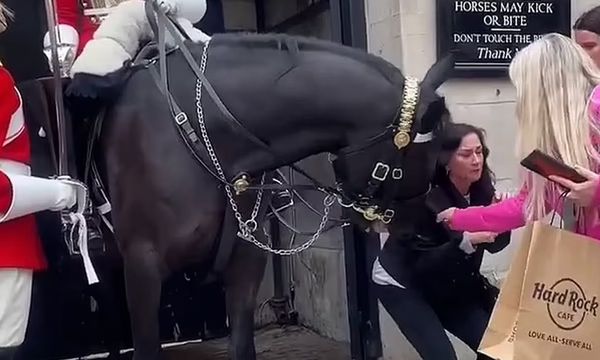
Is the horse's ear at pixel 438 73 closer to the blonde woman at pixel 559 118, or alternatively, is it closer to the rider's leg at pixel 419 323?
the blonde woman at pixel 559 118

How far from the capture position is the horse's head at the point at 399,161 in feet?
11.0

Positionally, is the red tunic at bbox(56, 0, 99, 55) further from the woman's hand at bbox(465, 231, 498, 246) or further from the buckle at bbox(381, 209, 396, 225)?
the woman's hand at bbox(465, 231, 498, 246)

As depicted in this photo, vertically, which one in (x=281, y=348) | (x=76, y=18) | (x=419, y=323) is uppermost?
(x=76, y=18)

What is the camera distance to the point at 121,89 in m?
3.66

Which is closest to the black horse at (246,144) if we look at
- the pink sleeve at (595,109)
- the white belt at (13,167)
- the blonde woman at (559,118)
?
the white belt at (13,167)

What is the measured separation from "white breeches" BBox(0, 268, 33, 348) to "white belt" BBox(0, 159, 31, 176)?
1.12 feet

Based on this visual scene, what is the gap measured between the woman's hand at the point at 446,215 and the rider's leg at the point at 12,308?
149 cm

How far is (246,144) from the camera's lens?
3469 millimetres

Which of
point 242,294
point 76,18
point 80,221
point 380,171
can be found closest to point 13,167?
point 80,221

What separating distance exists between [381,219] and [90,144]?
116cm

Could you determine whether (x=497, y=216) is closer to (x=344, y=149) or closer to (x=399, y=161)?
(x=399, y=161)

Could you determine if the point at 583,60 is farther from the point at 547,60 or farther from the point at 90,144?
the point at 90,144

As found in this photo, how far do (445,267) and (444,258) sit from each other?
0.05 metres

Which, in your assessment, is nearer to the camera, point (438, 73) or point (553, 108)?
point (553, 108)
